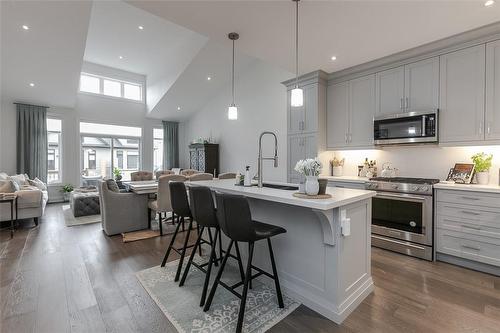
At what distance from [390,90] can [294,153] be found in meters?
1.82

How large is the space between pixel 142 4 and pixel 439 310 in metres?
3.90

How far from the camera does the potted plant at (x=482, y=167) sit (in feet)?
9.36

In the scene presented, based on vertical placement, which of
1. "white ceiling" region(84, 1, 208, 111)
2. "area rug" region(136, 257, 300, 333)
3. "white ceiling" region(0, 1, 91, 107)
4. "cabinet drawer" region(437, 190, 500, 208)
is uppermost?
"white ceiling" region(84, 1, 208, 111)

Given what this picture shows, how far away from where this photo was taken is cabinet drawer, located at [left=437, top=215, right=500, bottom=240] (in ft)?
8.35

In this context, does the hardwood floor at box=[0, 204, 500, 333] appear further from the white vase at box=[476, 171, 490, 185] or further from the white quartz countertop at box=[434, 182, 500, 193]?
the white vase at box=[476, 171, 490, 185]

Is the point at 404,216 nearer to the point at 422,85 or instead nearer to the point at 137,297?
the point at 422,85

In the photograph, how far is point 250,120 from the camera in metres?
6.32

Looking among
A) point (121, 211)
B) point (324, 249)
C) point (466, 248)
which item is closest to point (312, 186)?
point (324, 249)

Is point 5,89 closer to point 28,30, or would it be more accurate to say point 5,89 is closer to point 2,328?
point 28,30

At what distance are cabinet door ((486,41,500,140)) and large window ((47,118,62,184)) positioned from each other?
31.6ft

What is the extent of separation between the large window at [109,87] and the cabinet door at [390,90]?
25.5ft

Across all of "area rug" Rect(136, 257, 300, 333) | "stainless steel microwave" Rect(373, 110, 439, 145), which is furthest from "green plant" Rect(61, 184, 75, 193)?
"stainless steel microwave" Rect(373, 110, 439, 145)

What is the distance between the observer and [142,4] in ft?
7.82

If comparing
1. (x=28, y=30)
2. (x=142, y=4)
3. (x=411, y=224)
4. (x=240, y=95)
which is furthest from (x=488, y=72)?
(x=28, y=30)
